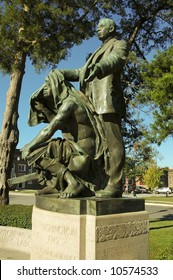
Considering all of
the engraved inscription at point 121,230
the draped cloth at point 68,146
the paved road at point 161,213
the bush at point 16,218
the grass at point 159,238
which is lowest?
the paved road at point 161,213

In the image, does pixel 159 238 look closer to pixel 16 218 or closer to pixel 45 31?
pixel 16 218

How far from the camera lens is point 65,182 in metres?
4.20

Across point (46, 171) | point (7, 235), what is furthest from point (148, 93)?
point (46, 171)

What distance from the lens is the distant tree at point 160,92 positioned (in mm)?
10453

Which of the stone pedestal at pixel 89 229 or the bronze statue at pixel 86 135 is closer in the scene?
the stone pedestal at pixel 89 229

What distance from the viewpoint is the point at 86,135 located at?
14.6ft

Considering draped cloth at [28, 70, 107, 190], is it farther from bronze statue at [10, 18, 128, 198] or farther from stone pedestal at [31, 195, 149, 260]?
stone pedestal at [31, 195, 149, 260]

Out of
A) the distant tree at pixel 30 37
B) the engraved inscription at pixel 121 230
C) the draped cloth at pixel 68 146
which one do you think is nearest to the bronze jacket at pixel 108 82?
the draped cloth at pixel 68 146

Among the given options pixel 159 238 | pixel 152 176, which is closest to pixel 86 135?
pixel 159 238

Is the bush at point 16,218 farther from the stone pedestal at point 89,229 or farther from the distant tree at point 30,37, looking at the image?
the stone pedestal at point 89,229

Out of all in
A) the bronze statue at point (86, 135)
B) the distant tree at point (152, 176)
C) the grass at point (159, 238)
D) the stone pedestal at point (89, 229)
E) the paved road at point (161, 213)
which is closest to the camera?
the stone pedestal at point (89, 229)

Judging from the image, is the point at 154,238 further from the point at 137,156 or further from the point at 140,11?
the point at 140,11

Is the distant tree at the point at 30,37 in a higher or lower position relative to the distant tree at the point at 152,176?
higher

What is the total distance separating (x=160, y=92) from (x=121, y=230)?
24.0ft
